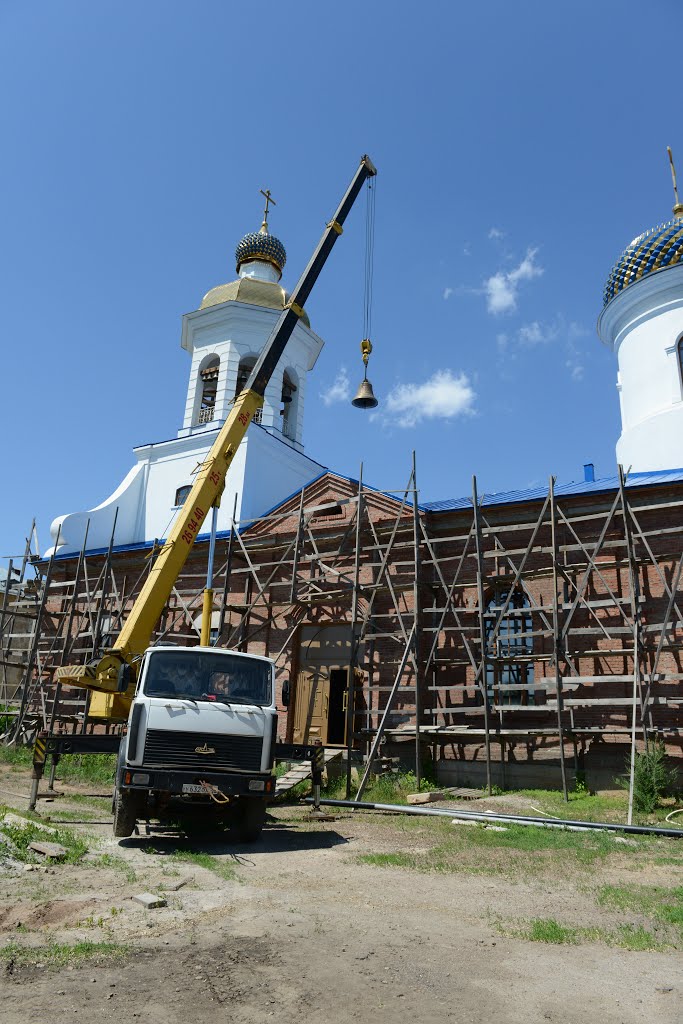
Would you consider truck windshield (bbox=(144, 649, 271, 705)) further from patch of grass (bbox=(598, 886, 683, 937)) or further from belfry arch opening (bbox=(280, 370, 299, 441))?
belfry arch opening (bbox=(280, 370, 299, 441))

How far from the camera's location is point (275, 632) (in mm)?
19953

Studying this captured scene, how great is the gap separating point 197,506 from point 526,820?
7.57 m

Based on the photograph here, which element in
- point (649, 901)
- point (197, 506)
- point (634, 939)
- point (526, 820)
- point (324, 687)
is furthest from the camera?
point (324, 687)

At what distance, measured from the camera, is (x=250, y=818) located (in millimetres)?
9422

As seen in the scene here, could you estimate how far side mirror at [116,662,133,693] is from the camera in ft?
33.2

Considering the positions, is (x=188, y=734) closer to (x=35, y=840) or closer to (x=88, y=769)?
(x=35, y=840)

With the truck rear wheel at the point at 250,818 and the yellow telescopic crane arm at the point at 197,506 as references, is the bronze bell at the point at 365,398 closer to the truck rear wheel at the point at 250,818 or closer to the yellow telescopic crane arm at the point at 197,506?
the yellow telescopic crane arm at the point at 197,506

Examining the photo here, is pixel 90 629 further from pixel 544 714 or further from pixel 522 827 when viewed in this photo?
pixel 522 827

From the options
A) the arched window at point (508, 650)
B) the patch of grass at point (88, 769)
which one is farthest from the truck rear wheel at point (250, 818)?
the patch of grass at point (88, 769)

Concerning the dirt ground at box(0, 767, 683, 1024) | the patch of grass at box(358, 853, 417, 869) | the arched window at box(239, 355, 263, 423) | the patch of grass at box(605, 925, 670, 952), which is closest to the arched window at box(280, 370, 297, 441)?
the arched window at box(239, 355, 263, 423)

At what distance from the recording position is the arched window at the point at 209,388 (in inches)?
1016

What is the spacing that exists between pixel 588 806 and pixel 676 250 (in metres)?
15.1

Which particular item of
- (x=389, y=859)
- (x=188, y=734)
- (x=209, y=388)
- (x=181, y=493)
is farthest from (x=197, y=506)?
(x=209, y=388)

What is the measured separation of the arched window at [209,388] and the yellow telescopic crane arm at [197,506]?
939cm
